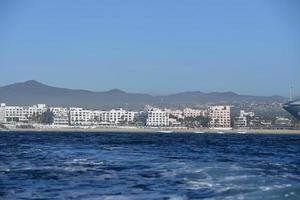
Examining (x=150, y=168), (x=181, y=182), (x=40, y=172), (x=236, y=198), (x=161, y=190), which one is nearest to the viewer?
(x=236, y=198)

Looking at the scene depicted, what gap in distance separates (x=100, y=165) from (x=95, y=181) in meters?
9.24

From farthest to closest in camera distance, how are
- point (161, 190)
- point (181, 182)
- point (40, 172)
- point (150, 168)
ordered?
1. point (150, 168)
2. point (40, 172)
3. point (181, 182)
4. point (161, 190)

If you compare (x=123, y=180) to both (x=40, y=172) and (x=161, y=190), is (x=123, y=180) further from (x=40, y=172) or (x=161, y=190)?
(x=40, y=172)

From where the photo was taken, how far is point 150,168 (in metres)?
32.8

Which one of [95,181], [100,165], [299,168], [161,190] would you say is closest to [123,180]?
[95,181]

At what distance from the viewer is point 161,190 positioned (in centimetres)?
2267

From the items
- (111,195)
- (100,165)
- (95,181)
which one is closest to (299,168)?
(100,165)

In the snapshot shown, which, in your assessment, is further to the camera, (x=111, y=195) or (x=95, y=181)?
(x=95, y=181)

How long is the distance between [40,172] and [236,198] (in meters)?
12.1

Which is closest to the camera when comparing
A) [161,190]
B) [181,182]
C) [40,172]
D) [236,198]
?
[236,198]

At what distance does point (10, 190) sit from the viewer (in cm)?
2280

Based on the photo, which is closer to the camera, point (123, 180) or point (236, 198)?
point (236, 198)

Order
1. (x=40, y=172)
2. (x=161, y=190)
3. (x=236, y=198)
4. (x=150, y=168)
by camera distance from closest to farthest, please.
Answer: (x=236, y=198)
(x=161, y=190)
(x=40, y=172)
(x=150, y=168)

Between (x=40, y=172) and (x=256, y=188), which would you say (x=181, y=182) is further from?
(x=40, y=172)
